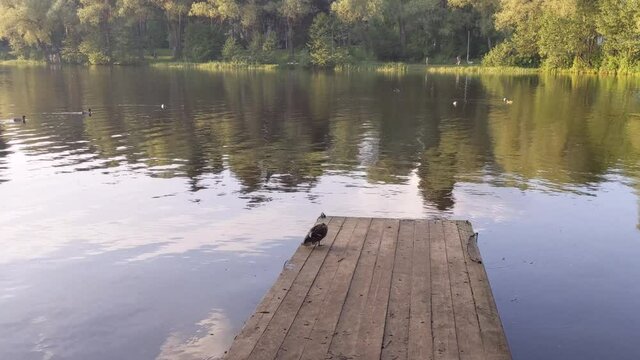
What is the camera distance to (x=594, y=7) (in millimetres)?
82938

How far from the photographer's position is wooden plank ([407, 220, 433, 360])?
7452mm

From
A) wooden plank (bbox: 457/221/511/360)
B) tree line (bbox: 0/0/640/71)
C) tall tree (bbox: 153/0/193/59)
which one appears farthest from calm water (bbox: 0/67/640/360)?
tall tree (bbox: 153/0/193/59)

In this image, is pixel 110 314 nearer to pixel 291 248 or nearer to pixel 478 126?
pixel 291 248

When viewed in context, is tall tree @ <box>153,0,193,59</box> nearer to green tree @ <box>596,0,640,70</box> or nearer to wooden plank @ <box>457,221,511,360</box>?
green tree @ <box>596,0,640,70</box>

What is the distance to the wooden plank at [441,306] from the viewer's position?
24.5 ft

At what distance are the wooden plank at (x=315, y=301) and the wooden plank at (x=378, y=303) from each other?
645mm

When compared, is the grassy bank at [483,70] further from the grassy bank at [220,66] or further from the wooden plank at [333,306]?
the wooden plank at [333,306]

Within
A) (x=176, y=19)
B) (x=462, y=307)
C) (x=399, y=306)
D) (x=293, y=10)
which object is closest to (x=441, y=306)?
(x=462, y=307)

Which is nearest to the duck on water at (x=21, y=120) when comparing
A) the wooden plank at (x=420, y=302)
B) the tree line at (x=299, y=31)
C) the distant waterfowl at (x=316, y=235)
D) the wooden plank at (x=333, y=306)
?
the distant waterfowl at (x=316, y=235)

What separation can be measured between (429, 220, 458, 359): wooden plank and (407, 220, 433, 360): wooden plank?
81 mm

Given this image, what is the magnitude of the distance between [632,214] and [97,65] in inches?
4667

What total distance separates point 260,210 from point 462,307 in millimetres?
10050

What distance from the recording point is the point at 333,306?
8852 mm

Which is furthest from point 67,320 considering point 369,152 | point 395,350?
point 369,152
